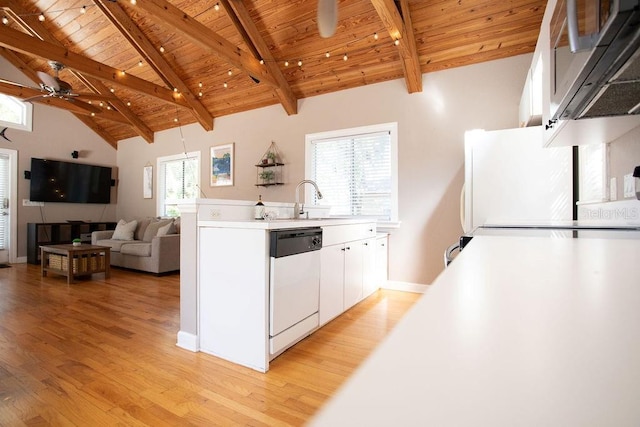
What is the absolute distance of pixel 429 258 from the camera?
393 cm

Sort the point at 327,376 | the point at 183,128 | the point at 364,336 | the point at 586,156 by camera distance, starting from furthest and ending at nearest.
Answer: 1. the point at 183,128
2. the point at 364,336
3. the point at 586,156
4. the point at 327,376

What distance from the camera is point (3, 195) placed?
5.97 metres

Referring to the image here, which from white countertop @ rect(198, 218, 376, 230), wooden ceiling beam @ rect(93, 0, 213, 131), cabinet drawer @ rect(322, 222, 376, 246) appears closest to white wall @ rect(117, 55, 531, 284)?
cabinet drawer @ rect(322, 222, 376, 246)

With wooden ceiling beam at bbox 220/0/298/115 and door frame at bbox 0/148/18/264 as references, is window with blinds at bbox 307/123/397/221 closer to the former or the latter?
wooden ceiling beam at bbox 220/0/298/115

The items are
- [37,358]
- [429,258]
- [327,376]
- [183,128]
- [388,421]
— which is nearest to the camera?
[388,421]

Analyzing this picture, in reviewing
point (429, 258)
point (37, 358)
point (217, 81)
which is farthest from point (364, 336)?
point (217, 81)

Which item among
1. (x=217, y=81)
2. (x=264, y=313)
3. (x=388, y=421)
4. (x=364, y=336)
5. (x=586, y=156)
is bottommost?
(x=364, y=336)

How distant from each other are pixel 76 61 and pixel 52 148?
3479mm

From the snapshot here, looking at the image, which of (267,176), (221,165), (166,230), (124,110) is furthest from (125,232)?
(267,176)

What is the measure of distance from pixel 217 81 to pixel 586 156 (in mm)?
5006

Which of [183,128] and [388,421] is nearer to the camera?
[388,421]

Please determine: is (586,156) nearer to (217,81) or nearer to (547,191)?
(547,191)

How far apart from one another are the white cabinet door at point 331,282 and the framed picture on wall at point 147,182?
5.96 m

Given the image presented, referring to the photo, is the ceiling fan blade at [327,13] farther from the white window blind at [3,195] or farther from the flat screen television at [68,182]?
the white window blind at [3,195]
